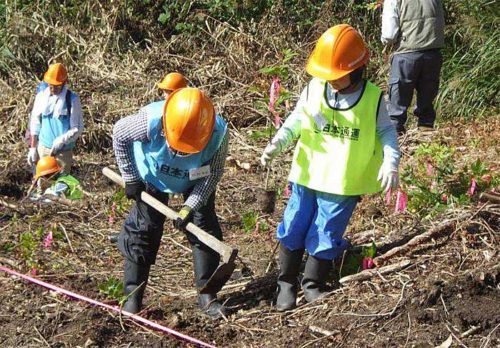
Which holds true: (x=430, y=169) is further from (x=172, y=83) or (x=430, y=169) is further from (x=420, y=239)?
(x=172, y=83)

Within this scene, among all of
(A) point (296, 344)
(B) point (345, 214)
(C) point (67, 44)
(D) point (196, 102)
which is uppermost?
(D) point (196, 102)

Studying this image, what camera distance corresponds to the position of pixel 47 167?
773 cm

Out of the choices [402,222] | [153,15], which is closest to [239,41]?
[153,15]

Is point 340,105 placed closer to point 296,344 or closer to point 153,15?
point 296,344

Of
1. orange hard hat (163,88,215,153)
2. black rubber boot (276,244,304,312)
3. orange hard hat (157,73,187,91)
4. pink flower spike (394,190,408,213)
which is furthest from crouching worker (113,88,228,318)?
orange hard hat (157,73,187,91)

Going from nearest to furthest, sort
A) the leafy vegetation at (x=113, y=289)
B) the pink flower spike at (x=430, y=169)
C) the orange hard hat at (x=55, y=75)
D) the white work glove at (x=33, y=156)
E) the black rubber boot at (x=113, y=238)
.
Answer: the leafy vegetation at (x=113, y=289), the pink flower spike at (x=430, y=169), the black rubber boot at (x=113, y=238), the orange hard hat at (x=55, y=75), the white work glove at (x=33, y=156)

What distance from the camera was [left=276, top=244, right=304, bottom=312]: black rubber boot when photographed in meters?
4.83

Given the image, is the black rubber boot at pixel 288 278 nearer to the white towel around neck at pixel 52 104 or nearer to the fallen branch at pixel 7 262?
the fallen branch at pixel 7 262

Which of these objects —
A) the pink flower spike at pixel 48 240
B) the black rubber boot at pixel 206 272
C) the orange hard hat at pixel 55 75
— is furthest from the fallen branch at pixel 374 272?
the orange hard hat at pixel 55 75

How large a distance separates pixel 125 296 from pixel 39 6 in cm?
764

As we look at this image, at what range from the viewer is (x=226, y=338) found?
4.59 m

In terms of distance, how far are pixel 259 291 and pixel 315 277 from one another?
0.52 m

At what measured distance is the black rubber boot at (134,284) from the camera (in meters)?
4.90

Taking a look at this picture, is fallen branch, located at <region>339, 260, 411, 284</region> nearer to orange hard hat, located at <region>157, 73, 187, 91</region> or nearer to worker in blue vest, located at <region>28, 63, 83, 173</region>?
orange hard hat, located at <region>157, 73, 187, 91</region>
